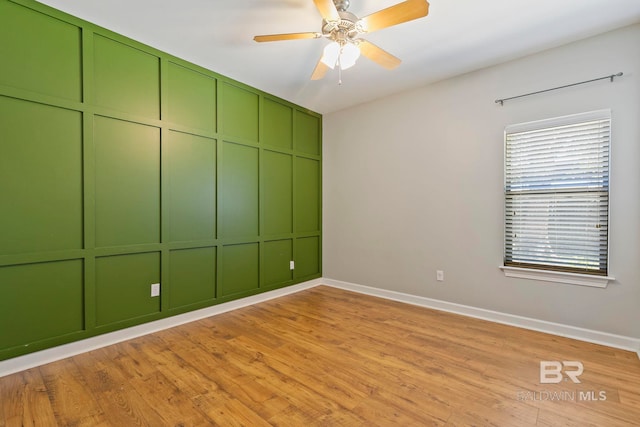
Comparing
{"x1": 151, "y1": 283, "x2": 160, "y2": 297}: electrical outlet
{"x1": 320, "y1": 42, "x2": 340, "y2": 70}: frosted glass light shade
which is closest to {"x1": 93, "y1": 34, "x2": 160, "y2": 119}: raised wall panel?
{"x1": 151, "y1": 283, "x2": 160, "y2": 297}: electrical outlet

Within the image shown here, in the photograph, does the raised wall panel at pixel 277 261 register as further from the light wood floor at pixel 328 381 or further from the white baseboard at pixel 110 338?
the light wood floor at pixel 328 381

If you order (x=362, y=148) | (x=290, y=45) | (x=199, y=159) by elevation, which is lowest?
(x=199, y=159)

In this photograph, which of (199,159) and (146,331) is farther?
(199,159)

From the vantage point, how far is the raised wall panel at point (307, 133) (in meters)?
4.47

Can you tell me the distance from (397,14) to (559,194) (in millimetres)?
2240

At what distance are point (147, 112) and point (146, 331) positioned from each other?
208 cm

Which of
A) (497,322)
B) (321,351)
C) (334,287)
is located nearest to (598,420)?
(497,322)

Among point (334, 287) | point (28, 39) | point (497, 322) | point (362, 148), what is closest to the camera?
point (28, 39)

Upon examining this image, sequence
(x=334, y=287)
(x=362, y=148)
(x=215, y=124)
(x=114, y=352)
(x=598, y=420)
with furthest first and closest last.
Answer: (x=334, y=287)
(x=362, y=148)
(x=215, y=124)
(x=114, y=352)
(x=598, y=420)

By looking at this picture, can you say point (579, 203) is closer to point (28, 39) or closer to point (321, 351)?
point (321, 351)

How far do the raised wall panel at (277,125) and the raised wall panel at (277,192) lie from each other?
0.54 feet

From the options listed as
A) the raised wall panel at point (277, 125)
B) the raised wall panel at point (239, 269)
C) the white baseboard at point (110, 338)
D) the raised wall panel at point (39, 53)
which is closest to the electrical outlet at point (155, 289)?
the white baseboard at point (110, 338)

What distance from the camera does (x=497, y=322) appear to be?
315 centimetres

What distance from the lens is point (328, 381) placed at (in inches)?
81.7
